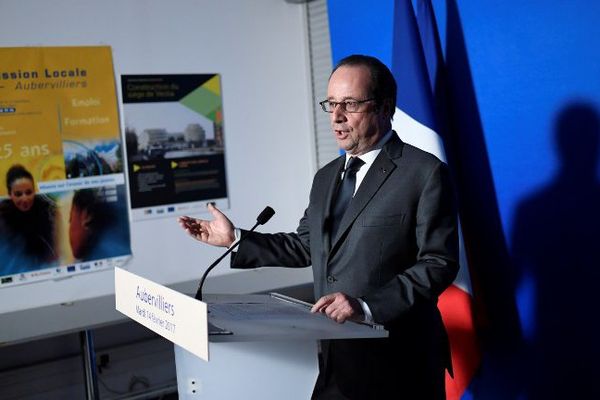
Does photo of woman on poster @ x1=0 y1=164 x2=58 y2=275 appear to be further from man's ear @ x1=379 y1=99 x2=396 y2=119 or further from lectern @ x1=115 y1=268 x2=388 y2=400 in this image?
man's ear @ x1=379 y1=99 x2=396 y2=119

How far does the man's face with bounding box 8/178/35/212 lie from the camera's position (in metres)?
3.28

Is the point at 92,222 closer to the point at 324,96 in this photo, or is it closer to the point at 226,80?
the point at 226,80

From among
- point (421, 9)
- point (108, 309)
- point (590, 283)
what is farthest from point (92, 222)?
point (590, 283)

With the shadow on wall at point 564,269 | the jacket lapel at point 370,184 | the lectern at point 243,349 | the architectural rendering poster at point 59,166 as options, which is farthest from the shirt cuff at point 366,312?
the architectural rendering poster at point 59,166

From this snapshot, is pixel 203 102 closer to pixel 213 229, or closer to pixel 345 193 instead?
pixel 213 229

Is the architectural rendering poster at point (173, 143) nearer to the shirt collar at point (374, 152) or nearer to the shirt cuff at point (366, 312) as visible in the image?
the shirt collar at point (374, 152)

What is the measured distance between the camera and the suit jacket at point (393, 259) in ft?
5.62

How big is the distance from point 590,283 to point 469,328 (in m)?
0.49

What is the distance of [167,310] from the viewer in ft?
4.84

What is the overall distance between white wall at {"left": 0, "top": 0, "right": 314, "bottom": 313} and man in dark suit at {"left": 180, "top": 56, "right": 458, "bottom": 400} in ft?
5.96

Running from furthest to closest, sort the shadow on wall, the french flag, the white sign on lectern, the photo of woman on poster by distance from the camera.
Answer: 1. the photo of woman on poster
2. the french flag
3. the shadow on wall
4. the white sign on lectern

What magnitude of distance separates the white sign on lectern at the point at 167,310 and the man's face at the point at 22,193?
5.79 feet

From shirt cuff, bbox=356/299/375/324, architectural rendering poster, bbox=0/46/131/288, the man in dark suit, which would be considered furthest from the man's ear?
architectural rendering poster, bbox=0/46/131/288

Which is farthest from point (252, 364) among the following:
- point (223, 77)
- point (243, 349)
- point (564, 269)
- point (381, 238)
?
point (223, 77)
